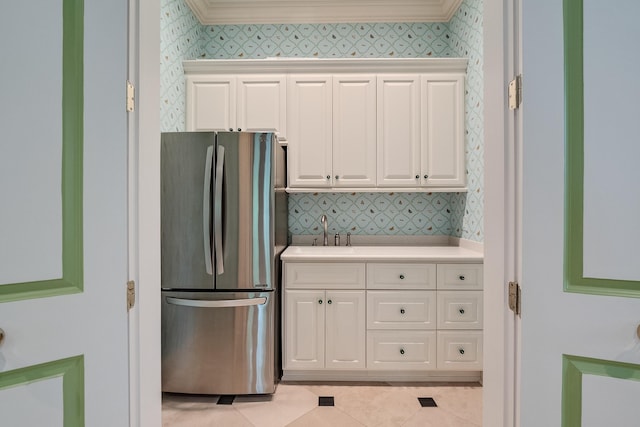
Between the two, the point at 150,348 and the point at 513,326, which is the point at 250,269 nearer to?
the point at 150,348

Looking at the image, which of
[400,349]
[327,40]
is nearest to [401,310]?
[400,349]

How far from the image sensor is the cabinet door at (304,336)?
2410 millimetres

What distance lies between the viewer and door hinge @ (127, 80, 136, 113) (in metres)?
0.88

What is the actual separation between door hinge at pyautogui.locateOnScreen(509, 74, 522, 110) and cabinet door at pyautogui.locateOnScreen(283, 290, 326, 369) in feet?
6.09

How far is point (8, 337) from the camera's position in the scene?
2.23 feet

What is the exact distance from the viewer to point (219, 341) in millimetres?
2215

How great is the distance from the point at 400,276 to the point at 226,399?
1421 millimetres

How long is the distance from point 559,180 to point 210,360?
216 cm

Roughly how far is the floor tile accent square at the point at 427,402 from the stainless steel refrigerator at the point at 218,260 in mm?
972

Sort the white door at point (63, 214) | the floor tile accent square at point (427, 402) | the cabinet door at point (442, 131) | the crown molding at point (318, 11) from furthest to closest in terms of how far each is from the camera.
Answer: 1. the crown molding at point (318, 11)
2. the cabinet door at point (442, 131)
3. the floor tile accent square at point (427, 402)
4. the white door at point (63, 214)

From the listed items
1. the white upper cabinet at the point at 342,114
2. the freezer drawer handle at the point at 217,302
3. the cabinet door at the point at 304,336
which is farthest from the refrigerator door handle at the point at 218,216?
the white upper cabinet at the point at 342,114

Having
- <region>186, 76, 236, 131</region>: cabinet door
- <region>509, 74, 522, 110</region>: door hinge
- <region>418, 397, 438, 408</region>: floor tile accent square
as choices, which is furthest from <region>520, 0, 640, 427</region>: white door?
<region>186, 76, 236, 131</region>: cabinet door

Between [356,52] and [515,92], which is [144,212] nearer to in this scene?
[515,92]

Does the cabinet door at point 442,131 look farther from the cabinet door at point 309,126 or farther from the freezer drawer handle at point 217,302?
the freezer drawer handle at point 217,302
